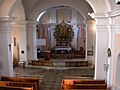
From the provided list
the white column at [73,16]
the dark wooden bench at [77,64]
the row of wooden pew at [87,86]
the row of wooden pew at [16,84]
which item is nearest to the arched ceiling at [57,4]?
the dark wooden bench at [77,64]

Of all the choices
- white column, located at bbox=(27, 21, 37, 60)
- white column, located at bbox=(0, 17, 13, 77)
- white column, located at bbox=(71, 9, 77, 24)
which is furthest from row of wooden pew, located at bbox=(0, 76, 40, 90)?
white column, located at bbox=(71, 9, 77, 24)

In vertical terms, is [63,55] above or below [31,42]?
below

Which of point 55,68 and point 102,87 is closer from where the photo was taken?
point 102,87

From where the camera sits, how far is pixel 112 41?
796cm

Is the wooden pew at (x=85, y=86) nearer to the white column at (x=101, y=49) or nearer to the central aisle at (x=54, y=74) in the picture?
the white column at (x=101, y=49)

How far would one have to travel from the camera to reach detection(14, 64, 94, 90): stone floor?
35.8 feet

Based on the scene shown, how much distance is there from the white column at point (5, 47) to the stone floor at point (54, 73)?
218 cm

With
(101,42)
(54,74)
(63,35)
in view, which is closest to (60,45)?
(63,35)

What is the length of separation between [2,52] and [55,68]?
6545 millimetres

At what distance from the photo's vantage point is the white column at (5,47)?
30.3 ft

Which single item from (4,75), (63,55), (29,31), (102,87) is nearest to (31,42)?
(29,31)

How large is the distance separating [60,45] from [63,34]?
55.0 inches

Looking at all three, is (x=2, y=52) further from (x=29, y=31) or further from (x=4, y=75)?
(x=29, y=31)

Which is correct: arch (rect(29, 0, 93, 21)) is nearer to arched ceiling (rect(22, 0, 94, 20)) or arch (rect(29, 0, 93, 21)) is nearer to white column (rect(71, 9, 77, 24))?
arched ceiling (rect(22, 0, 94, 20))
